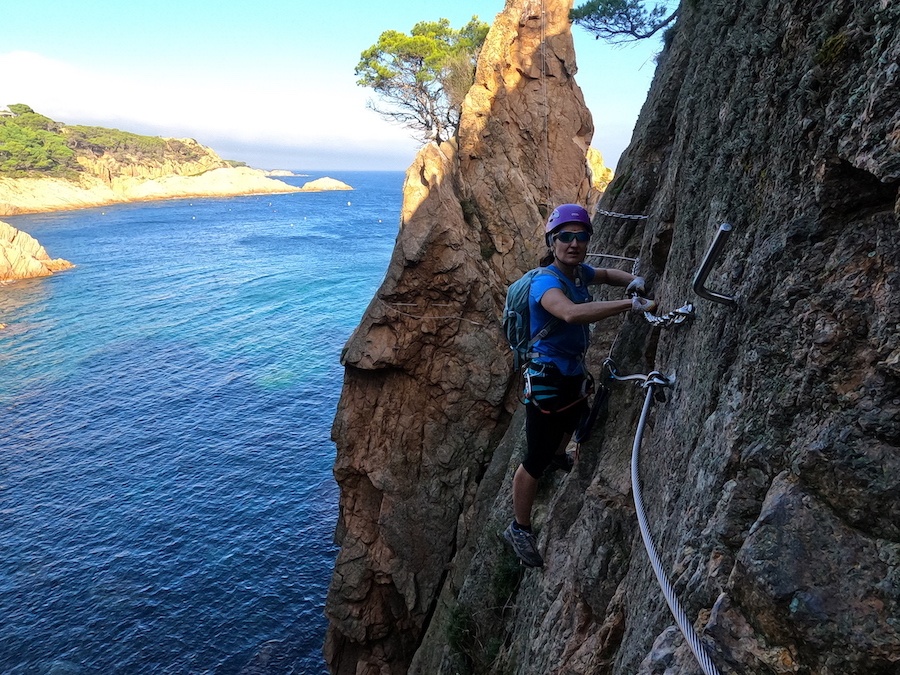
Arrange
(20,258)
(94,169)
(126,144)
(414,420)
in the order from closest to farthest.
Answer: (414,420)
(20,258)
(94,169)
(126,144)

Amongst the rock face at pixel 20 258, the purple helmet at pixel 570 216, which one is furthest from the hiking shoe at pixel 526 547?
the rock face at pixel 20 258

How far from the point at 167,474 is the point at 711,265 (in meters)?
28.9

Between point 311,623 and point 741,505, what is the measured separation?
20.8 meters

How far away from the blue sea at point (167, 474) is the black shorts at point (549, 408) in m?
16.7

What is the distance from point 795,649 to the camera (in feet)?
7.66

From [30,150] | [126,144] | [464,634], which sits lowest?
[464,634]

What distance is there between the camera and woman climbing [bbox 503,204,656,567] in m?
4.65

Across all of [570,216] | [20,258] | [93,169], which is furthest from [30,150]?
[570,216]

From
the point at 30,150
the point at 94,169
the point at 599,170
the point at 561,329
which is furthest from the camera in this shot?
the point at 94,169

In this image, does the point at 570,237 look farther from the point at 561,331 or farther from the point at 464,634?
the point at 464,634

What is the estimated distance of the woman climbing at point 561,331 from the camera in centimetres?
465

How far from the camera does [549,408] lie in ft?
18.6

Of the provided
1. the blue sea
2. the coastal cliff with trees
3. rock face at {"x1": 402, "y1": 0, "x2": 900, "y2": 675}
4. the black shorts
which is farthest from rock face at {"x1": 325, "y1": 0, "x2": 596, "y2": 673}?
the coastal cliff with trees

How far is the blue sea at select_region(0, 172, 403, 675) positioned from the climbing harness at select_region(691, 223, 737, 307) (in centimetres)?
1958
